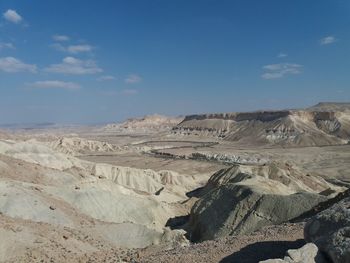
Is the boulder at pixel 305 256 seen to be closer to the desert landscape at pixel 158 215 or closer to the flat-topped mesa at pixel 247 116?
the desert landscape at pixel 158 215

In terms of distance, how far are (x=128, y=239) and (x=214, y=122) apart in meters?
145

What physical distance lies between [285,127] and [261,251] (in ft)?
391

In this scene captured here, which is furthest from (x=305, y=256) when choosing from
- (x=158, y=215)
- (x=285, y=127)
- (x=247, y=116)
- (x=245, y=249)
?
(x=247, y=116)

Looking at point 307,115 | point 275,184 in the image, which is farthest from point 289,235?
point 307,115

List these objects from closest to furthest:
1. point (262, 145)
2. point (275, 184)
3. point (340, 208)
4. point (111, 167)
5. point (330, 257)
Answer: point (330, 257) < point (340, 208) < point (275, 184) < point (111, 167) < point (262, 145)

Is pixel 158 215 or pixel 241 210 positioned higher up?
pixel 241 210

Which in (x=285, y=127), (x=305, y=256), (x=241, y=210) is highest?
(x=285, y=127)

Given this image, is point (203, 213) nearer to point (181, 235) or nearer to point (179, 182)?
point (181, 235)

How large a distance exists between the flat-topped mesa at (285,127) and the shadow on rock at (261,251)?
104 m

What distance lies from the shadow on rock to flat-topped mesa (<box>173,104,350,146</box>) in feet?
341

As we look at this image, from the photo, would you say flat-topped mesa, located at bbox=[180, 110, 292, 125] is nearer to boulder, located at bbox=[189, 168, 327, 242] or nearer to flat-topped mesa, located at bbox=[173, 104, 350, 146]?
flat-topped mesa, located at bbox=[173, 104, 350, 146]

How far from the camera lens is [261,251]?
13914 mm

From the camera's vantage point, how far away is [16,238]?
17703 millimetres

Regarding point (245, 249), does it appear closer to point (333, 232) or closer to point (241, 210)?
point (333, 232)
